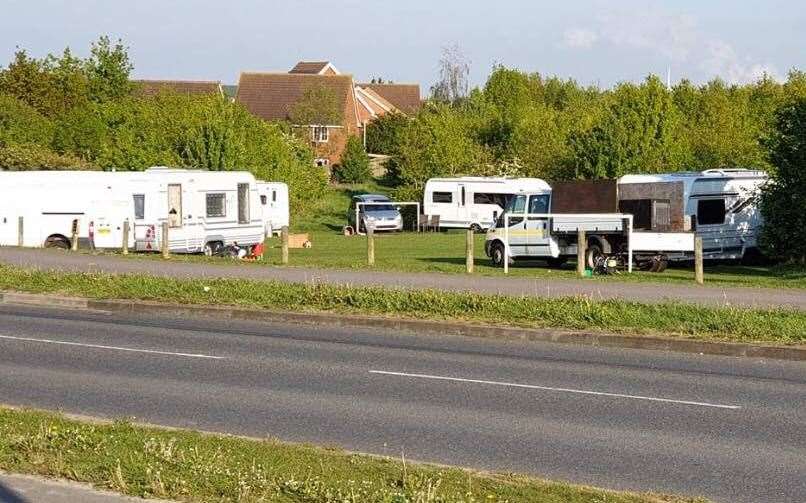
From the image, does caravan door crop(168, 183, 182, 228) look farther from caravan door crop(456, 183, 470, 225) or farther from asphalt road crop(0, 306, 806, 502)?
caravan door crop(456, 183, 470, 225)

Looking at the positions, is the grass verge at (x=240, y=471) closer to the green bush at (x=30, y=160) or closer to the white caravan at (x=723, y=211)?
the white caravan at (x=723, y=211)

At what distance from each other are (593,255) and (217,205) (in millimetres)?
13003

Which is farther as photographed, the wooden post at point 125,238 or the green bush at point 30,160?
the green bush at point 30,160

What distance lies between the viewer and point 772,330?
18594 millimetres

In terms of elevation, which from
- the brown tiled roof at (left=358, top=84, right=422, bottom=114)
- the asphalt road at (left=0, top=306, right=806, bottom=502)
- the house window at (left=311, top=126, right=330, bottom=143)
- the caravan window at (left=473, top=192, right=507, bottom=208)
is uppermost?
the brown tiled roof at (left=358, top=84, right=422, bottom=114)

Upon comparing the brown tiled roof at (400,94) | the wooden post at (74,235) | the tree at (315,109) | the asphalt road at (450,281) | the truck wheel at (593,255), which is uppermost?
the brown tiled roof at (400,94)

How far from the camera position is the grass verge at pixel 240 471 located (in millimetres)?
8273

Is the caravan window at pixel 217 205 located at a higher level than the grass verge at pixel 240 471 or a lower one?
higher

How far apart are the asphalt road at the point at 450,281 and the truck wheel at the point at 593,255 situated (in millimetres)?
4801

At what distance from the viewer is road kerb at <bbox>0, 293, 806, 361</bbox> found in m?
18.0

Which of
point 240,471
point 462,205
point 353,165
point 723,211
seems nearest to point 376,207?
point 462,205

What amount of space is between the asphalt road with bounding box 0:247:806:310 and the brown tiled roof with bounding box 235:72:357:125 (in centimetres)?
7436

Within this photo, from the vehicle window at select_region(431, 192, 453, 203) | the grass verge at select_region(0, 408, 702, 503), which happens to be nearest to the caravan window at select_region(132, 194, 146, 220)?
the vehicle window at select_region(431, 192, 453, 203)

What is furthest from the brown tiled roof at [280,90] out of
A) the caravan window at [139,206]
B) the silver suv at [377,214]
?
the caravan window at [139,206]
